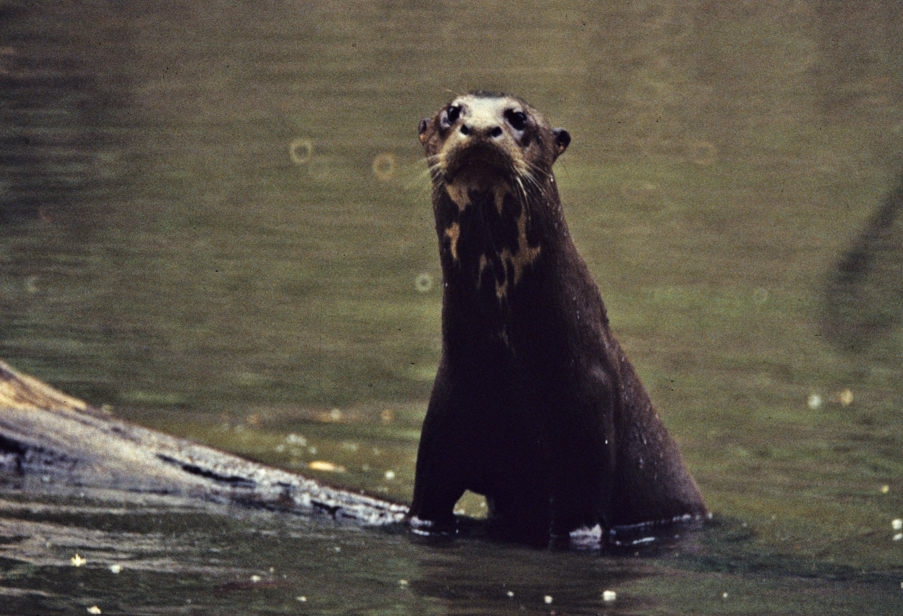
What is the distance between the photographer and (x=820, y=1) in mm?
15852

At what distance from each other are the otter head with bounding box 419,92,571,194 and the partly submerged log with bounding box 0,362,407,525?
3.64ft

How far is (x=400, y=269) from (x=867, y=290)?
2.89m

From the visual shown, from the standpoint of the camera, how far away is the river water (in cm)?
396

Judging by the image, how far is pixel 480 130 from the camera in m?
3.84

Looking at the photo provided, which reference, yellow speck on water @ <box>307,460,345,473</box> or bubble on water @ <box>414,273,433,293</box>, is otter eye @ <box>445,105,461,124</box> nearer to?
yellow speck on water @ <box>307,460,345,473</box>

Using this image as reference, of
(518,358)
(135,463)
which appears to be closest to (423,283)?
(135,463)

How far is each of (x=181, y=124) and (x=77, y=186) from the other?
1.90 meters

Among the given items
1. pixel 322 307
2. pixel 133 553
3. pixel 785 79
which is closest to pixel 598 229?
pixel 322 307

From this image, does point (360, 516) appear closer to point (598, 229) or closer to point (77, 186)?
point (598, 229)

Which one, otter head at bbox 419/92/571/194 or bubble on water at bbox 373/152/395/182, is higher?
bubble on water at bbox 373/152/395/182

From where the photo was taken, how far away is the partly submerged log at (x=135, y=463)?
15.1ft

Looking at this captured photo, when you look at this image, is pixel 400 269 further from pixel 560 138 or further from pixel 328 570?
pixel 328 570

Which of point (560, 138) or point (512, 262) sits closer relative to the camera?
point (512, 262)

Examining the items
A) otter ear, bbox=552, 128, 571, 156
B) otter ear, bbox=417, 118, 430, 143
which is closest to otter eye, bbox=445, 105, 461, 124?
otter ear, bbox=417, 118, 430, 143
